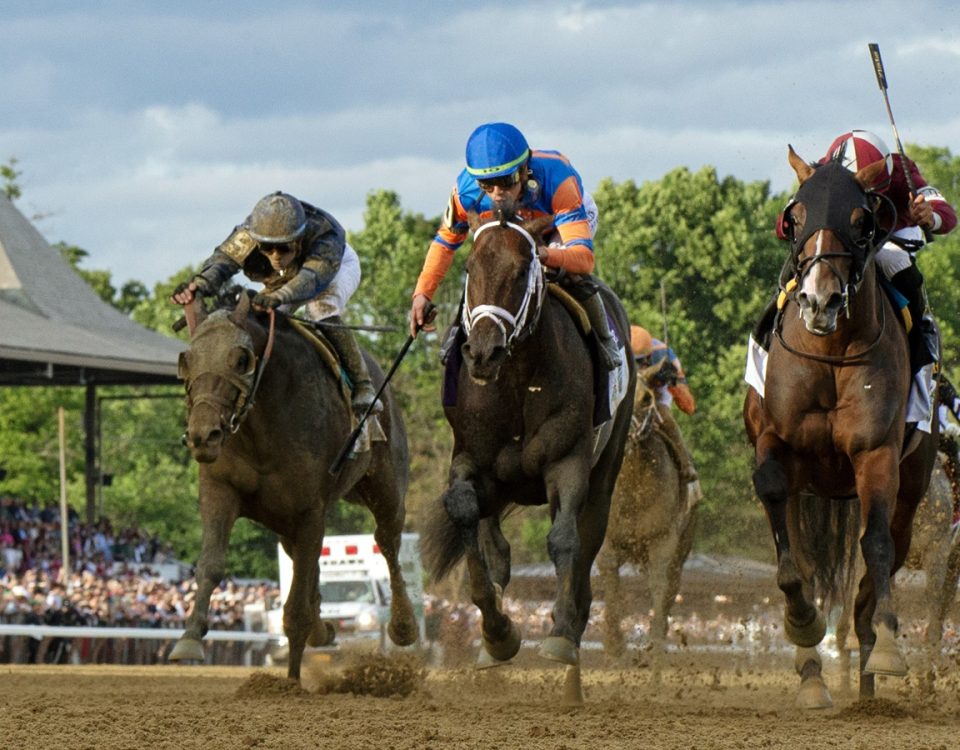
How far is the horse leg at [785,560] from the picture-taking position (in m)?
8.73

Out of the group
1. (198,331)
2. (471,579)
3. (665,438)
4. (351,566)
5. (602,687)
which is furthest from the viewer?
(351,566)

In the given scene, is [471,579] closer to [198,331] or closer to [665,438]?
[198,331]

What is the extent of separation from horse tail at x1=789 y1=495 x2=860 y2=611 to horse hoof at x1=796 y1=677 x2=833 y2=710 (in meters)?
0.83

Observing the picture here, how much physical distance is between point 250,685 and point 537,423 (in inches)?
94.9

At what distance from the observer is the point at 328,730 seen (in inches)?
291

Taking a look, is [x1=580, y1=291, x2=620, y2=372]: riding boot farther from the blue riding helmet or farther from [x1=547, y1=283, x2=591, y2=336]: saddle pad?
the blue riding helmet

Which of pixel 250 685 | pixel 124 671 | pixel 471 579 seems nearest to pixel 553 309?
pixel 471 579

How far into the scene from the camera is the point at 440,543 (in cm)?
893

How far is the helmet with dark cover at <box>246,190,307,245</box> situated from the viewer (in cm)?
1034

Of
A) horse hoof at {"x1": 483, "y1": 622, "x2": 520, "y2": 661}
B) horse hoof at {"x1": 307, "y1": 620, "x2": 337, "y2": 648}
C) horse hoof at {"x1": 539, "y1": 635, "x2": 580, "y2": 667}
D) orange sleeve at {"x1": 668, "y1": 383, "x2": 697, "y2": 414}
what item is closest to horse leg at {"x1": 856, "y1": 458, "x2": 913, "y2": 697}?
horse hoof at {"x1": 539, "y1": 635, "x2": 580, "y2": 667}

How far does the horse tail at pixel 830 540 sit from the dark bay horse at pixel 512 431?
4.84 feet

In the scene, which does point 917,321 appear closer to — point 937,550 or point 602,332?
point 602,332

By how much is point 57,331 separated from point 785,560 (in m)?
22.4

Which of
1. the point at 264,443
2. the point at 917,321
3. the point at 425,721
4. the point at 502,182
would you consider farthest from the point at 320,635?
the point at 917,321
